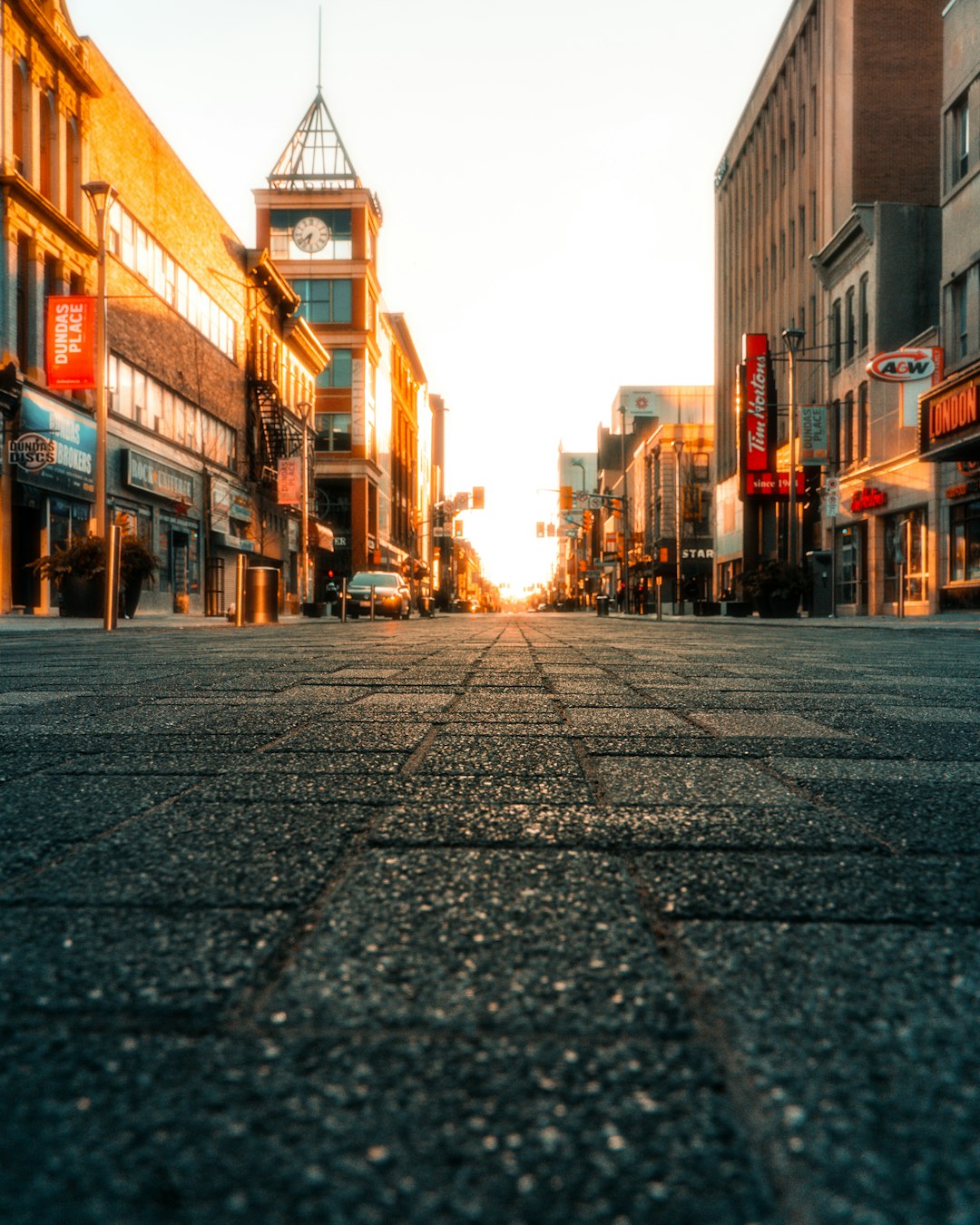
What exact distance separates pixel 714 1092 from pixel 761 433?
4369cm

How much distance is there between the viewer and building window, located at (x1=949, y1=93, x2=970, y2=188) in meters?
27.5

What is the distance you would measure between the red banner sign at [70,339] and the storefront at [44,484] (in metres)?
0.90

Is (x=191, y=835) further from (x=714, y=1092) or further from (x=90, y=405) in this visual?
(x=90, y=405)

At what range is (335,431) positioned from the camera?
2591 inches

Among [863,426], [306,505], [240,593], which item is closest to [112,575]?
[240,593]

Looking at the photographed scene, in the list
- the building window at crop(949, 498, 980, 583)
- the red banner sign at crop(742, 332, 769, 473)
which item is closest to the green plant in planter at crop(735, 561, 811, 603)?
the building window at crop(949, 498, 980, 583)

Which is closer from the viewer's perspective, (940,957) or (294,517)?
(940,957)

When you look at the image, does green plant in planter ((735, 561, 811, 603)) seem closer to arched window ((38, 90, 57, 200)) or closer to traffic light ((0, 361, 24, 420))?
traffic light ((0, 361, 24, 420))

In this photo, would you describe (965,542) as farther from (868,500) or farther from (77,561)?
(77,561)

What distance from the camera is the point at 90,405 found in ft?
91.5

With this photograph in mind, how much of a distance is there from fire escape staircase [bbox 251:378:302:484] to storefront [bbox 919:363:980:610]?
1093 inches

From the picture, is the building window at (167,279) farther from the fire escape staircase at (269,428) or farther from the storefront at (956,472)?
the storefront at (956,472)

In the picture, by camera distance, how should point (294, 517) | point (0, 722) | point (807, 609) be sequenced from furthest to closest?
point (294, 517) < point (807, 609) < point (0, 722)

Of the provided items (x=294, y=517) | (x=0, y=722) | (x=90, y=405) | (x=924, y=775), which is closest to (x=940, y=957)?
(x=924, y=775)
